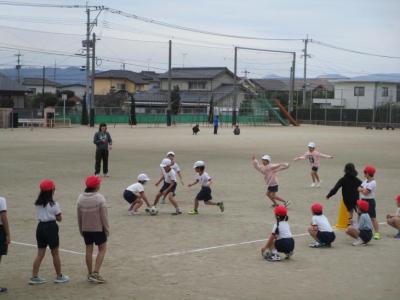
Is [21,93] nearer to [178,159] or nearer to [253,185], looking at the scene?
[178,159]

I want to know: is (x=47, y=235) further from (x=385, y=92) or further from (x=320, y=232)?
(x=385, y=92)

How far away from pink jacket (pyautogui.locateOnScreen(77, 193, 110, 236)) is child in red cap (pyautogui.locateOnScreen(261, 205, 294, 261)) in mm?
2724

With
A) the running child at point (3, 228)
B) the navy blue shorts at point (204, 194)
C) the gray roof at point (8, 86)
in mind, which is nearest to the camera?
the running child at point (3, 228)

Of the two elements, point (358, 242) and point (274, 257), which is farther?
point (358, 242)

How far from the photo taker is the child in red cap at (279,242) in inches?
371

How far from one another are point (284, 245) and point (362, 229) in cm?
192

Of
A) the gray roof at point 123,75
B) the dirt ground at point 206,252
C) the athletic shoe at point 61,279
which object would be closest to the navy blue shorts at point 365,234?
the dirt ground at point 206,252

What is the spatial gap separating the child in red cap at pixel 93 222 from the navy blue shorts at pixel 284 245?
2777 mm

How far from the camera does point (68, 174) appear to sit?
20812 mm

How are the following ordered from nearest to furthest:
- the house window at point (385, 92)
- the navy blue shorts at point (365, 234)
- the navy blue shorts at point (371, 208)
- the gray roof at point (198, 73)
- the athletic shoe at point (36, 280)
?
1. the athletic shoe at point (36, 280)
2. the navy blue shorts at point (365, 234)
3. the navy blue shorts at point (371, 208)
4. the house window at point (385, 92)
5. the gray roof at point (198, 73)

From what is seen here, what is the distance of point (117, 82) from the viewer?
4449 inches

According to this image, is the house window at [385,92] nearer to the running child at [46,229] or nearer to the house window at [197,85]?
the house window at [197,85]

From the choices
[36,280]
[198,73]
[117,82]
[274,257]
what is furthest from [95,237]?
[117,82]

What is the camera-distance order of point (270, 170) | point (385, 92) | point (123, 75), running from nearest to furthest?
point (270, 170) → point (385, 92) → point (123, 75)
